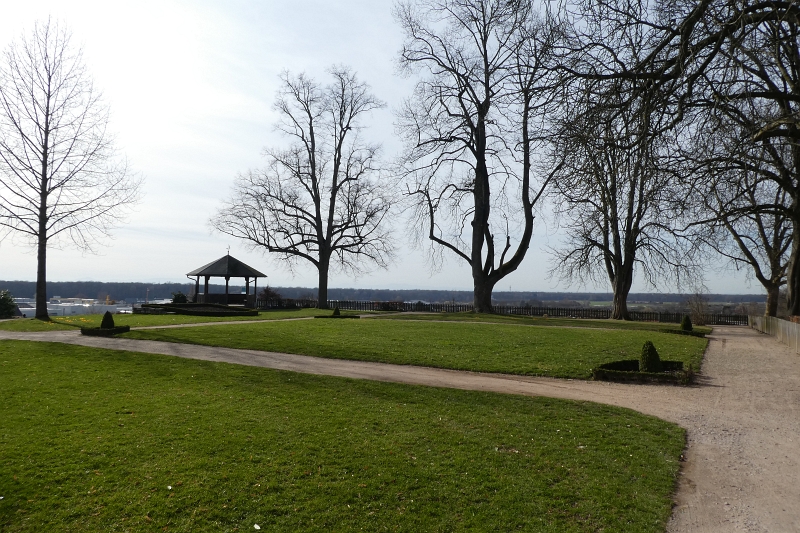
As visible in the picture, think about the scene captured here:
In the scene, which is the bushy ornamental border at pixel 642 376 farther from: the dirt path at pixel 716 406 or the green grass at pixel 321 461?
the green grass at pixel 321 461

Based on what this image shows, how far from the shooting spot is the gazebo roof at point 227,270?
1550 inches

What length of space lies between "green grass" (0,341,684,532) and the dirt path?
429mm

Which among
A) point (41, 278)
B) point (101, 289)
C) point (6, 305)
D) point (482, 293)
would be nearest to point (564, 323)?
point (482, 293)

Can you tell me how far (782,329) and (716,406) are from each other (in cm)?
1469

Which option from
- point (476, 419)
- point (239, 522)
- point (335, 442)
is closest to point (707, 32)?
point (476, 419)

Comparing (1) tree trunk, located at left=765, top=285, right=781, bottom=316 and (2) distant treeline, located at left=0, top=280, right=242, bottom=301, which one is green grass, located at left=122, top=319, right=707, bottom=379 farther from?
(2) distant treeline, located at left=0, top=280, right=242, bottom=301

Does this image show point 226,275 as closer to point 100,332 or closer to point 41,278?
point 41,278

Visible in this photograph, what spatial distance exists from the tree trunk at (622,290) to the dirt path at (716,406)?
16.7m

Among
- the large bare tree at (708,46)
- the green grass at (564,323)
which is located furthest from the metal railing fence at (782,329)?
the large bare tree at (708,46)

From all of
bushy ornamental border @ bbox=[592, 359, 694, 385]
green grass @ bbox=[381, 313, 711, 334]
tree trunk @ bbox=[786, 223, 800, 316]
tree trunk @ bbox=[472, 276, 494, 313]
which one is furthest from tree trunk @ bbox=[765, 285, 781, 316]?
bushy ornamental border @ bbox=[592, 359, 694, 385]

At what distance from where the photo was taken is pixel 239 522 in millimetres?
4766

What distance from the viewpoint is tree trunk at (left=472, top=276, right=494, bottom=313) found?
32562 mm

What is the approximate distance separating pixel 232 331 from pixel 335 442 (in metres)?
13.5

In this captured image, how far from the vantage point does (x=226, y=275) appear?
3938cm
